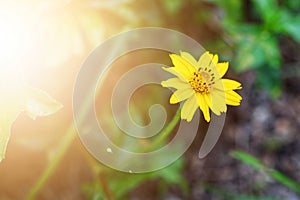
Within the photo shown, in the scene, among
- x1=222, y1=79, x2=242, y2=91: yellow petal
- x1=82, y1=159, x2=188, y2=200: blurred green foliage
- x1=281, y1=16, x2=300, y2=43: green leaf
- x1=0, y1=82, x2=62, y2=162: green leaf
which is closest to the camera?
x1=222, y1=79, x2=242, y2=91: yellow petal

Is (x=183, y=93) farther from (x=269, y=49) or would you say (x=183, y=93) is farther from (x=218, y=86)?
(x=269, y=49)

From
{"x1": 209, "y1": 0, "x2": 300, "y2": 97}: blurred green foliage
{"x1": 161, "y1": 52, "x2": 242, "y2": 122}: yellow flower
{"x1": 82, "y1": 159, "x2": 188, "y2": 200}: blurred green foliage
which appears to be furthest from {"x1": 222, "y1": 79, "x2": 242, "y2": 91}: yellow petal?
{"x1": 209, "y1": 0, "x2": 300, "y2": 97}: blurred green foliage

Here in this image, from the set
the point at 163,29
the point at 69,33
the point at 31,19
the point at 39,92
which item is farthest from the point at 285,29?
the point at 39,92

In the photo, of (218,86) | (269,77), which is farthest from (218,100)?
(269,77)

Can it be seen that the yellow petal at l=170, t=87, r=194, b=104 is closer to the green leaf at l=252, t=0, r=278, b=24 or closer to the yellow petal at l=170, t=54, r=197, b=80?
the yellow petal at l=170, t=54, r=197, b=80

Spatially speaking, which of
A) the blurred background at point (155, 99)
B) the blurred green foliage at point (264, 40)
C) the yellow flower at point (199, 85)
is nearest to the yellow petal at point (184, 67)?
the yellow flower at point (199, 85)

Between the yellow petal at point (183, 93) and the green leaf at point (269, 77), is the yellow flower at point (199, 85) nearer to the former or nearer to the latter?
the yellow petal at point (183, 93)
